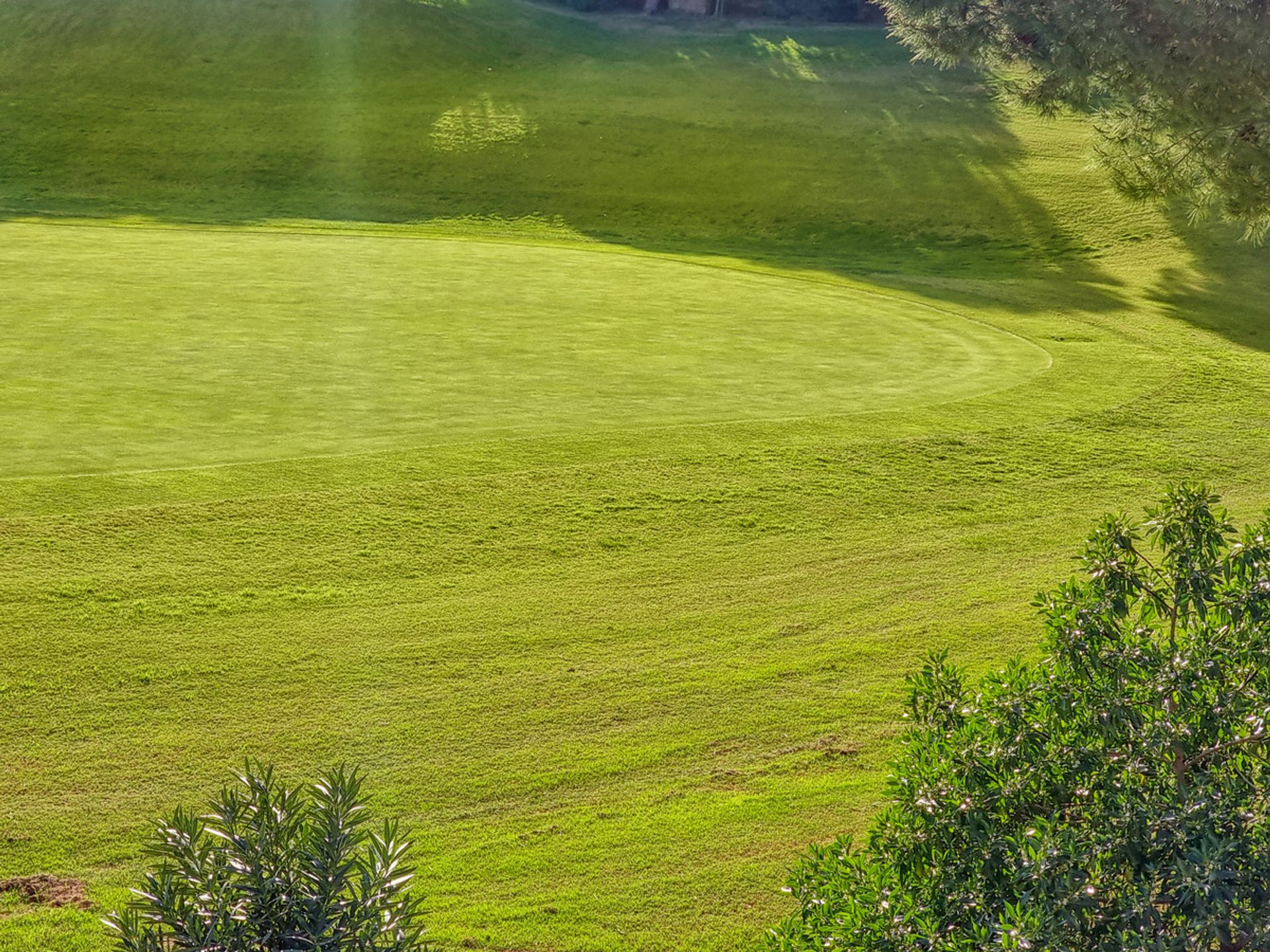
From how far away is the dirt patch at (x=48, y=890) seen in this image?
6176 millimetres

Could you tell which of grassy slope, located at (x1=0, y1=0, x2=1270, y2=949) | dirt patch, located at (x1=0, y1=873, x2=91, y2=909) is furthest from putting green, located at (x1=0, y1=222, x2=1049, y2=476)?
dirt patch, located at (x1=0, y1=873, x2=91, y2=909)

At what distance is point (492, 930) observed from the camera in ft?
20.1

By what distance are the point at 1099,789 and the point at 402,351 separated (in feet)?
43.6

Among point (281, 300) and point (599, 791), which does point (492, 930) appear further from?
point (281, 300)

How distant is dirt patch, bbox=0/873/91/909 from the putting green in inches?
217

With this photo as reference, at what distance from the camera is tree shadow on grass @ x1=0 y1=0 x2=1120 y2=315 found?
3438 cm

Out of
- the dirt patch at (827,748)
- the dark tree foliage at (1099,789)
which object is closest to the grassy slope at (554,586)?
the dirt patch at (827,748)

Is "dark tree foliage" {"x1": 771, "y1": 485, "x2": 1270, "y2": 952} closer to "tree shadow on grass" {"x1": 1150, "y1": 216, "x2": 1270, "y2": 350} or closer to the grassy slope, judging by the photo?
the grassy slope

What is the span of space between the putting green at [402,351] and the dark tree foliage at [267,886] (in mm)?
8788

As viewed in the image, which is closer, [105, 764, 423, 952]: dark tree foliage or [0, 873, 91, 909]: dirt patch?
[105, 764, 423, 952]: dark tree foliage

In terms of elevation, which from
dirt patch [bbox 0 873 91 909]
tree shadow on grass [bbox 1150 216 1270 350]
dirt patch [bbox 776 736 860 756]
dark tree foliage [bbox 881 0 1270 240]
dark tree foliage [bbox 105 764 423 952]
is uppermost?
dark tree foliage [bbox 881 0 1270 240]

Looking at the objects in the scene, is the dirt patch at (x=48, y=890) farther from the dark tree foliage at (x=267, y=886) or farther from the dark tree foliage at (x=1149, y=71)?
the dark tree foliage at (x=1149, y=71)

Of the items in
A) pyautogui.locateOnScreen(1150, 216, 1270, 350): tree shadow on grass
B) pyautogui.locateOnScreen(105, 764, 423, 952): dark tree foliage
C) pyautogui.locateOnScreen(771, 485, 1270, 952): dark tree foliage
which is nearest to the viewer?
pyautogui.locateOnScreen(105, 764, 423, 952): dark tree foliage

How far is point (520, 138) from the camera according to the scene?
1614 inches
